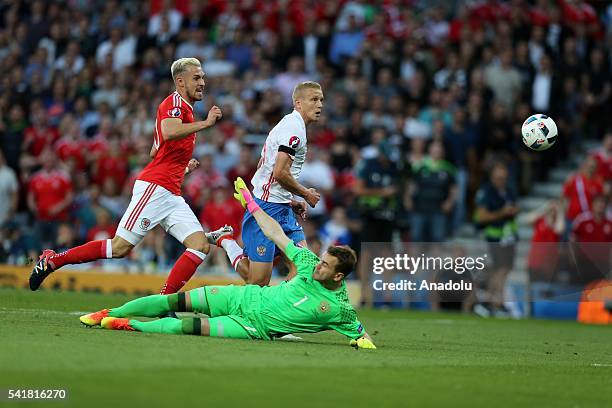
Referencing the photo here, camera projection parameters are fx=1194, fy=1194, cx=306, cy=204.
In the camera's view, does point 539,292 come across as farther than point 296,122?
Yes

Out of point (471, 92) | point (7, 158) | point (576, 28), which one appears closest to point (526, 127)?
point (471, 92)

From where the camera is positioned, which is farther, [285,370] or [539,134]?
[539,134]

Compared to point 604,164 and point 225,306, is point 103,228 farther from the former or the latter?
point 225,306

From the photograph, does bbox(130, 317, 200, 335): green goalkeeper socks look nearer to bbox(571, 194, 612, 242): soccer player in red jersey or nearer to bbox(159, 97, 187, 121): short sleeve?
bbox(159, 97, 187, 121): short sleeve

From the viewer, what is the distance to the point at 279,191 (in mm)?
12375

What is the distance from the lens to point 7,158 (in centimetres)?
2375

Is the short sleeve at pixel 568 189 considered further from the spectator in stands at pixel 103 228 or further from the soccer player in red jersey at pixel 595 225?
the spectator in stands at pixel 103 228

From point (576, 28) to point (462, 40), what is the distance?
241 cm

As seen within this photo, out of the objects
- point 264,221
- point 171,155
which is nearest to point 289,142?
point 264,221

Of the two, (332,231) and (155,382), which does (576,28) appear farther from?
(155,382)

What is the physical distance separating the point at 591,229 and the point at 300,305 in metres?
10.5

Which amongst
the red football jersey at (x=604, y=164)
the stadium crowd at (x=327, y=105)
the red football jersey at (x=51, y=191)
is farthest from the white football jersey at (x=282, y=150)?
the red football jersey at (x=51, y=191)

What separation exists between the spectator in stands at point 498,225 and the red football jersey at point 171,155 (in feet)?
26.7

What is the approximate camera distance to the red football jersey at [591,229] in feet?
65.6
